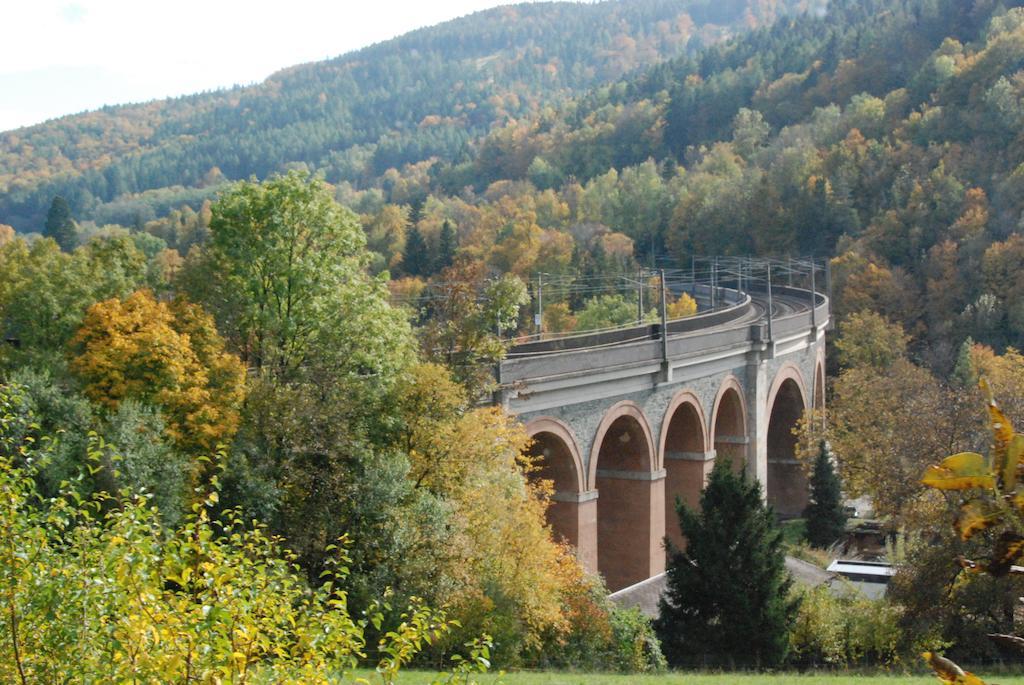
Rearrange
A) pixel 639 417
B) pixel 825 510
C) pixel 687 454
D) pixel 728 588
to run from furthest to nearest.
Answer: pixel 825 510 < pixel 687 454 < pixel 639 417 < pixel 728 588

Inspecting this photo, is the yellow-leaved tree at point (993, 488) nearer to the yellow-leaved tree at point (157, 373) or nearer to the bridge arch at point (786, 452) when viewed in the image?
the yellow-leaved tree at point (157, 373)

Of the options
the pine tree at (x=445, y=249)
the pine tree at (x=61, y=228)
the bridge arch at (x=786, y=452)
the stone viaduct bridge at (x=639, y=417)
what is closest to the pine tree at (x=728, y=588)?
the stone viaduct bridge at (x=639, y=417)

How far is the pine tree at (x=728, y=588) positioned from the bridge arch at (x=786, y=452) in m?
22.7

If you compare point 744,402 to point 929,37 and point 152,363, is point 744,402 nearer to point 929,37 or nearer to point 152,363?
point 152,363

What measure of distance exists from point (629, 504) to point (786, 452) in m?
18.1

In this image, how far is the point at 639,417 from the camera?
33.5m

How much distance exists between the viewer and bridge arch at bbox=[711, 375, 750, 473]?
4003cm

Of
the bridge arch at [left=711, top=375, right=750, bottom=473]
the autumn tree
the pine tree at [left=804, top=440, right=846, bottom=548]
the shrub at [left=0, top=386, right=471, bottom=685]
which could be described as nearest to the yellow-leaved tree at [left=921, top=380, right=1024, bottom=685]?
the shrub at [left=0, top=386, right=471, bottom=685]

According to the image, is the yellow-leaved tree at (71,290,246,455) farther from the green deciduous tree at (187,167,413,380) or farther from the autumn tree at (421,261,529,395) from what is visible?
the autumn tree at (421,261,529,395)

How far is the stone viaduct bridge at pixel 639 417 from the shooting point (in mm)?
30281

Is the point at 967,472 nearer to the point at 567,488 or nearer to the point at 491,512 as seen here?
the point at 491,512

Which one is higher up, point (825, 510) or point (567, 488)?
point (567, 488)

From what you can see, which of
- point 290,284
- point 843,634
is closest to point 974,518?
point 290,284

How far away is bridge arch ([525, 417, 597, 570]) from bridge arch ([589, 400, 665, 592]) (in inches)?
105
